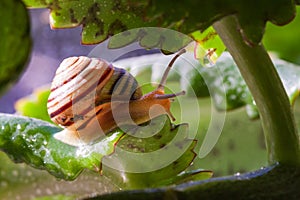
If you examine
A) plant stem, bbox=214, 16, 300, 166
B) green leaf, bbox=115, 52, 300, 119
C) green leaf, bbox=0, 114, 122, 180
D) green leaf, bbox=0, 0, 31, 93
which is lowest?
green leaf, bbox=115, 52, 300, 119

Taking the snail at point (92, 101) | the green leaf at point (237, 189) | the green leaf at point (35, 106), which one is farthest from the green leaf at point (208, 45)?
the green leaf at point (35, 106)

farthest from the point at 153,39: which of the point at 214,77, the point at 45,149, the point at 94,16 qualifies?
the point at 214,77

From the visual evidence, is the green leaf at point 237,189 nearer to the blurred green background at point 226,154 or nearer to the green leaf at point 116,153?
the green leaf at point 116,153

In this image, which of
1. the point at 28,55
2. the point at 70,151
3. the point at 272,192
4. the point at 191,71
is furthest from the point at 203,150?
the point at 28,55

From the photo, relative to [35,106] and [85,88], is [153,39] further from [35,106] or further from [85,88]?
[35,106]

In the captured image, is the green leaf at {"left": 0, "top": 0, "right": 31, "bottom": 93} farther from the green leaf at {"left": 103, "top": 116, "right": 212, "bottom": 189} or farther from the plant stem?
the green leaf at {"left": 103, "top": 116, "right": 212, "bottom": 189}

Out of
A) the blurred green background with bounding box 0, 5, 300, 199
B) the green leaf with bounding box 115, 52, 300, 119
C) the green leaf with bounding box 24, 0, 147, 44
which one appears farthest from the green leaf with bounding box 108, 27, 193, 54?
the green leaf with bounding box 115, 52, 300, 119

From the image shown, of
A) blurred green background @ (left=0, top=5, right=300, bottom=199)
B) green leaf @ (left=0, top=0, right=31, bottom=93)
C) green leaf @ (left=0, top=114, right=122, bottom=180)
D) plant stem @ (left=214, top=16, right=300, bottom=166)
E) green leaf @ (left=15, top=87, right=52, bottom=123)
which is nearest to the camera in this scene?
green leaf @ (left=0, top=0, right=31, bottom=93)

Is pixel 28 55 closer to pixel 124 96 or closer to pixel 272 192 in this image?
pixel 272 192
